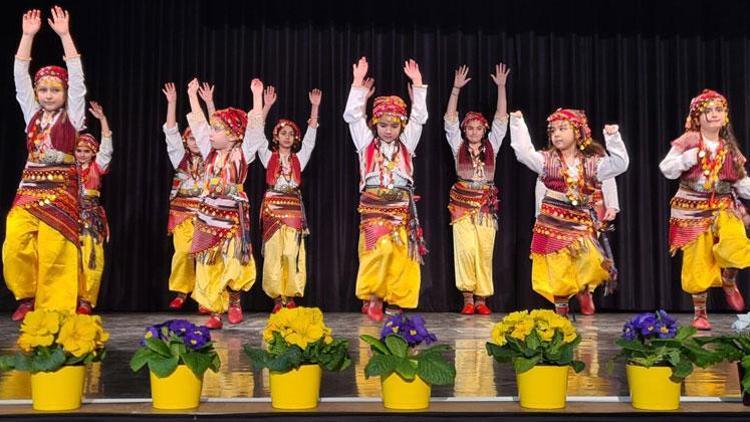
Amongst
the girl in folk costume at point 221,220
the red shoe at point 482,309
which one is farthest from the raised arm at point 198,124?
the red shoe at point 482,309

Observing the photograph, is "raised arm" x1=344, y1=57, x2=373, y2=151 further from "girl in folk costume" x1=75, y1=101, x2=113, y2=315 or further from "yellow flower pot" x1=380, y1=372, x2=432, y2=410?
"yellow flower pot" x1=380, y1=372, x2=432, y2=410

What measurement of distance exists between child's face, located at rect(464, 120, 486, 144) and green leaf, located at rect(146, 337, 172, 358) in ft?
14.6

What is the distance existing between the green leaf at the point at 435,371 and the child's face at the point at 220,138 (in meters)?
3.02

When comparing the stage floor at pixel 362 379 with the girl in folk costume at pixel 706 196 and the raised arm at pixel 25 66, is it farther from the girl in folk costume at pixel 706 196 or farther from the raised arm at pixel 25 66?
the raised arm at pixel 25 66

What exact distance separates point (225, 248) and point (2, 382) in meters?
2.21

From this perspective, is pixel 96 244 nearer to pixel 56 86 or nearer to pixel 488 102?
pixel 56 86

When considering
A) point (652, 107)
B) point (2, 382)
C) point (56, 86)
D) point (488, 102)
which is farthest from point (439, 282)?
point (2, 382)

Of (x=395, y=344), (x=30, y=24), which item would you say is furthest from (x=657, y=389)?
(x=30, y=24)

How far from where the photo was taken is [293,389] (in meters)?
2.44

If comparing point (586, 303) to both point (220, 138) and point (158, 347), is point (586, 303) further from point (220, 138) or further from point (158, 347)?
point (158, 347)

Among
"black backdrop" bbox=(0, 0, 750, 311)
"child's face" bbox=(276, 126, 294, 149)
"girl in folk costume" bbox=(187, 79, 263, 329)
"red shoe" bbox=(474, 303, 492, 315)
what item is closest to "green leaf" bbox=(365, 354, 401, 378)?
"girl in folk costume" bbox=(187, 79, 263, 329)

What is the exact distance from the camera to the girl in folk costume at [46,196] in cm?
453

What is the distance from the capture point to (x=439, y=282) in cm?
709

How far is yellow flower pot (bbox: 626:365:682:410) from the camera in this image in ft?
7.95
